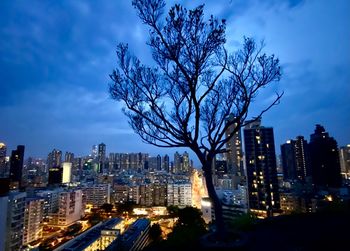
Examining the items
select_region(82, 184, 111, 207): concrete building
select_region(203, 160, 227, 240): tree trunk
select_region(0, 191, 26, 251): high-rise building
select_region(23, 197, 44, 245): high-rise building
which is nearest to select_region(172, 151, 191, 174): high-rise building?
select_region(82, 184, 111, 207): concrete building

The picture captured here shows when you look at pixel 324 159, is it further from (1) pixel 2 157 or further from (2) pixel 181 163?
(1) pixel 2 157

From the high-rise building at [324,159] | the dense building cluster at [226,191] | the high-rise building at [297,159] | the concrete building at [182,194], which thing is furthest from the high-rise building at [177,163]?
the high-rise building at [324,159]

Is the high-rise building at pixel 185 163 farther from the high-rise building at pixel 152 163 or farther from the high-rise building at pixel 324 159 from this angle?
the high-rise building at pixel 324 159

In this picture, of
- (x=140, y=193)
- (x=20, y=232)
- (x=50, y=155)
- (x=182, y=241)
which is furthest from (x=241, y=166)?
(x=50, y=155)

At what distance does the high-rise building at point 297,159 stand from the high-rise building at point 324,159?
9.61 meters

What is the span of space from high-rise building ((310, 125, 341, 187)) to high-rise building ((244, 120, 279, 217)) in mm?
12808

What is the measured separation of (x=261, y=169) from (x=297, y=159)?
27.7 metres

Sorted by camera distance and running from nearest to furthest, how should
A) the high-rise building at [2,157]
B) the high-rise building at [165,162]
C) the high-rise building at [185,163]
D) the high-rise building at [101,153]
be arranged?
the high-rise building at [2,157] < the high-rise building at [185,163] < the high-rise building at [165,162] < the high-rise building at [101,153]

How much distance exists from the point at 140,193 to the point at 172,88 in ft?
183

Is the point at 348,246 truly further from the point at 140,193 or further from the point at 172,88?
the point at 140,193

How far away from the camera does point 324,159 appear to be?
46.1m

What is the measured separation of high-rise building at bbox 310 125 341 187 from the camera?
4503cm

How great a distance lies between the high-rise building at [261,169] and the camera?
125ft

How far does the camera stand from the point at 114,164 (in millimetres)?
124125
